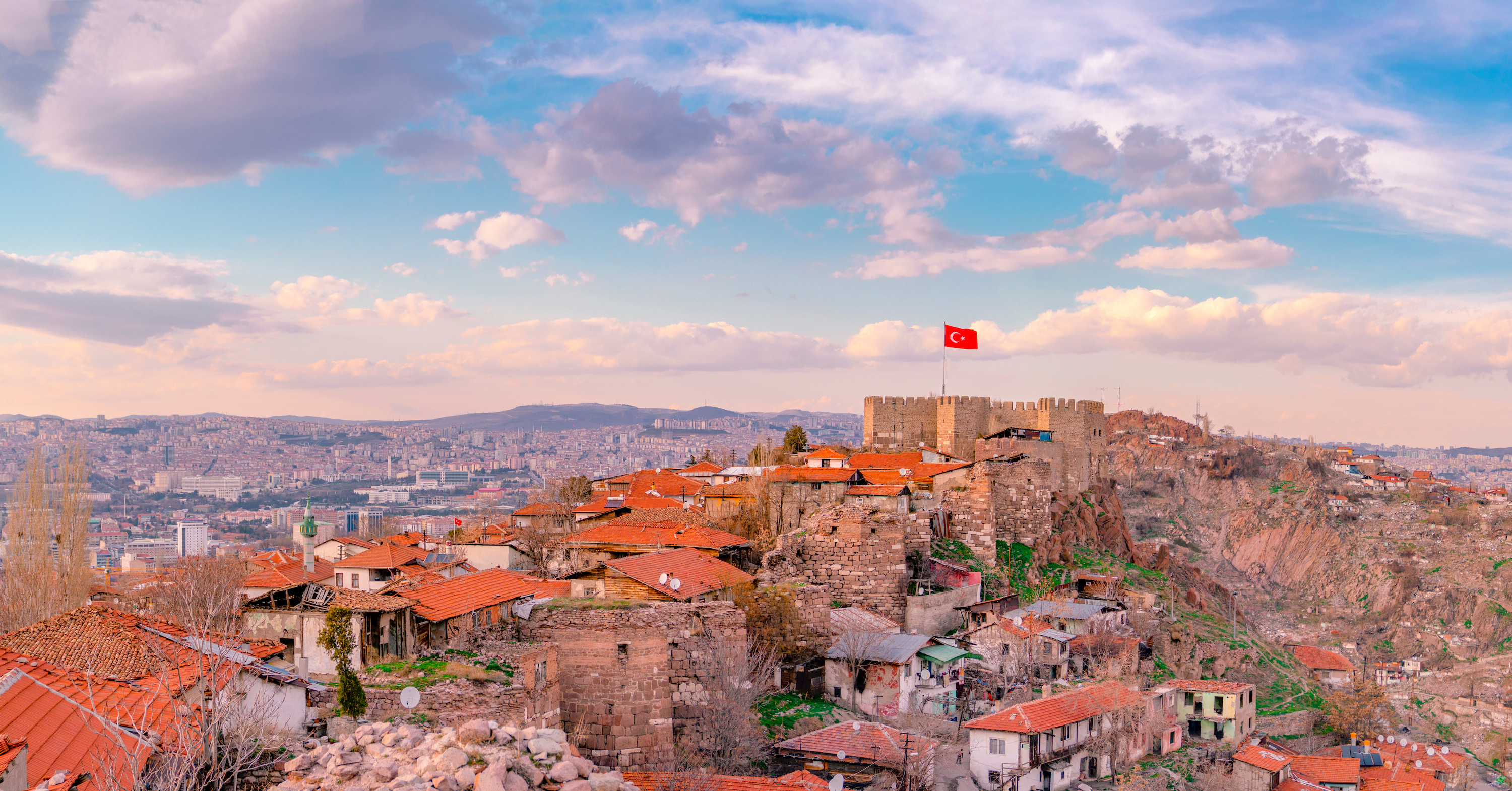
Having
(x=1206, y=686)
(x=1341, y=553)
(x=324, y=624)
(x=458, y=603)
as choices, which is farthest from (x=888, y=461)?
(x=1341, y=553)

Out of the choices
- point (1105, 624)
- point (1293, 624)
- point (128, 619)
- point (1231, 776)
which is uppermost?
point (128, 619)

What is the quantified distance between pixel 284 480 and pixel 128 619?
132 metres

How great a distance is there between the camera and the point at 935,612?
26.2m

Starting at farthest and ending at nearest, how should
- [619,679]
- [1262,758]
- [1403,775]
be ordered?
[1403,775] → [1262,758] → [619,679]

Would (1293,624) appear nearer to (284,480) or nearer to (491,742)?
(491,742)

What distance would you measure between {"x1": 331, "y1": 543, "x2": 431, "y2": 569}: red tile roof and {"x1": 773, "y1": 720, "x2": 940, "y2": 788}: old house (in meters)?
16.7

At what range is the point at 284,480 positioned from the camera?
133 m

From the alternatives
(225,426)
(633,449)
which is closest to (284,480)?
(225,426)

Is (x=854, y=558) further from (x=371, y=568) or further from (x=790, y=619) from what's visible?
(x=371, y=568)

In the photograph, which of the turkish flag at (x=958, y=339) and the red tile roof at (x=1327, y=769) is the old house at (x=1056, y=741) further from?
the turkish flag at (x=958, y=339)

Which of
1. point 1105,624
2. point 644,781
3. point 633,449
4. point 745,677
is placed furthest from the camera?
point 633,449

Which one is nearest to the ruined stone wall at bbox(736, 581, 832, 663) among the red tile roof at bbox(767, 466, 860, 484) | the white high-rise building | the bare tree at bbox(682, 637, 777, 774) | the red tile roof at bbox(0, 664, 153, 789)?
the bare tree at bbox(682, 637, 777, 774)

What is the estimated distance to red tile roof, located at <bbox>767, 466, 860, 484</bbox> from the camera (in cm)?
3322

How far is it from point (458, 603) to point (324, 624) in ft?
6.33
